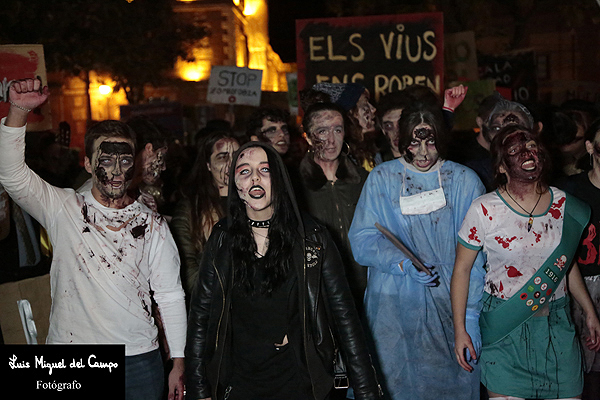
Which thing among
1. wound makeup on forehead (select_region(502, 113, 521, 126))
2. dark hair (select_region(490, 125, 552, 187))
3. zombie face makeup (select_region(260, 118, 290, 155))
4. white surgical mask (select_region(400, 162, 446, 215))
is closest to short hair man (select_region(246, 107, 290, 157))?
zombie face makeup (select_region(260, 118, 290, 155))

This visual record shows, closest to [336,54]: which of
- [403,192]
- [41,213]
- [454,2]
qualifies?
[403,192]

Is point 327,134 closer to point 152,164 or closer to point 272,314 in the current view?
point 152,164

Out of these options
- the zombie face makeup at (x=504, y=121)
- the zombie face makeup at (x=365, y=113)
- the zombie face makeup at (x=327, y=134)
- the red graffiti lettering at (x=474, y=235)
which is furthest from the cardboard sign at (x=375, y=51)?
the red graffiti lettering at (x=474, y=235)

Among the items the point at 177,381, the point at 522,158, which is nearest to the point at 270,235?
the point at 177,381

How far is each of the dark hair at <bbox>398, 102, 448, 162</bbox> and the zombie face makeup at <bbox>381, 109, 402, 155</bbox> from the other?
1.15m

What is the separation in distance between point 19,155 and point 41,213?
369 mm

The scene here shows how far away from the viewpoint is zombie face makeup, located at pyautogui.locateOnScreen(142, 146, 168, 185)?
18.1ft

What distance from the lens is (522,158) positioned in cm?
417

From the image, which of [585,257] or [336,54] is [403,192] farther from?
[336,54]

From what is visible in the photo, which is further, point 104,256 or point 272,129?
point 272,129

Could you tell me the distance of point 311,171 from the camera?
5.26 metres

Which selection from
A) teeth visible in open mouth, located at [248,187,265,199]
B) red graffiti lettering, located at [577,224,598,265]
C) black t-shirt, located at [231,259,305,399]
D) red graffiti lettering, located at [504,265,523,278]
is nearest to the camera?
black t-shirt, located at [231,259,305,399]

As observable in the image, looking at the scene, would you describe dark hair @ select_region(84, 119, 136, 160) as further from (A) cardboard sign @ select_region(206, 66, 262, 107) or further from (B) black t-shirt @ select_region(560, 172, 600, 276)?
(A) cardboard sign @ select_region(206, 66, 262, 107)

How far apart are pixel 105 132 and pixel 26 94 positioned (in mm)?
554
